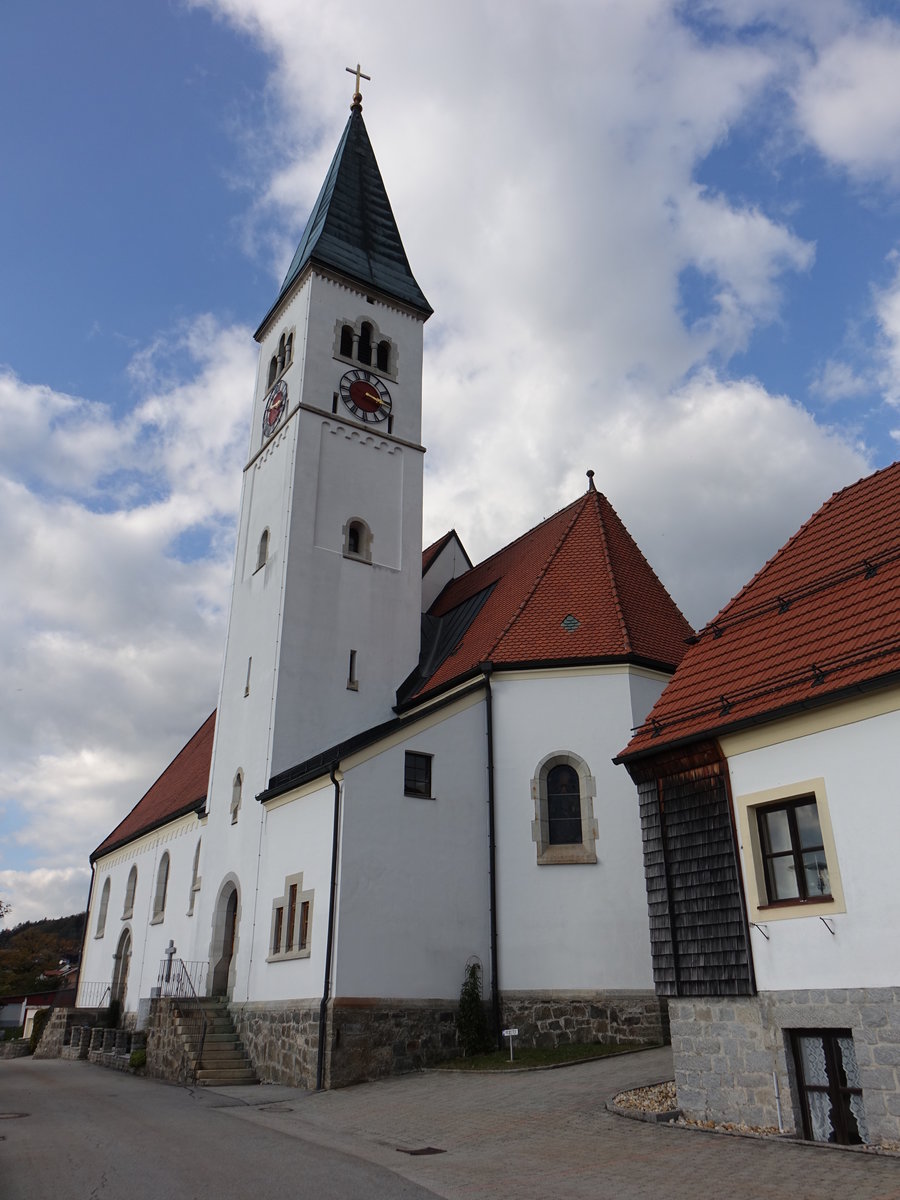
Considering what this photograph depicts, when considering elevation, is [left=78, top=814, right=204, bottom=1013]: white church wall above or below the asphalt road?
above

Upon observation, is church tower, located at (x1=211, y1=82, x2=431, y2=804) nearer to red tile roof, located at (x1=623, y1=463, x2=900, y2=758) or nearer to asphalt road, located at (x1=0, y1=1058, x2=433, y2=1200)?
asphalt road, located at (x1=0, y1=1058, x2=433, y2=1200)

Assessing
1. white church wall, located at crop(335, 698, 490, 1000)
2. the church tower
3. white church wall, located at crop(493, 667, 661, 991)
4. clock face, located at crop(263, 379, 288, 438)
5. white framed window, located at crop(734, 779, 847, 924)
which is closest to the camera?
white framed window, located at crop(734, 779, 847, 924)

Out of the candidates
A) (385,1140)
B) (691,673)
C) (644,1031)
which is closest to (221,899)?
(644,1031)

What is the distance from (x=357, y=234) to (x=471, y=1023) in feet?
71.5

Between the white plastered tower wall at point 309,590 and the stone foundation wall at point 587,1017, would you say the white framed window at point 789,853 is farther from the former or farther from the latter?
the white plastered tower wall at point 309,590

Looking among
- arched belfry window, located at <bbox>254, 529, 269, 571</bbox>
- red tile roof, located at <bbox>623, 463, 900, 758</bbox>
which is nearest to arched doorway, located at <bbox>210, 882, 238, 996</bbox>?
arched belfry window, located at <bbox>254, 529, 269, 571</bbox>

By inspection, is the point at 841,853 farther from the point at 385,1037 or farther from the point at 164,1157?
the point at 385,1037

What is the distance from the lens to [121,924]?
99.8 feet

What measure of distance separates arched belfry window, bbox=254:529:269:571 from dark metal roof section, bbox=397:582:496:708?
4446 millimetres

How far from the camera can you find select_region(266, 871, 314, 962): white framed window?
55.6 ft

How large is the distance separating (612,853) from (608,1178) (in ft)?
31.4

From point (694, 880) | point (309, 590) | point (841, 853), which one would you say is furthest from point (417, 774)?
point (841, 853)

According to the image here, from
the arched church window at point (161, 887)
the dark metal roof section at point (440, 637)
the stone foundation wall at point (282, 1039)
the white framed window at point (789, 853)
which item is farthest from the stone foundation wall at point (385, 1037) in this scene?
the arched church window at point (161, 887)

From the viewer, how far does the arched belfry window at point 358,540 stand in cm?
2352
